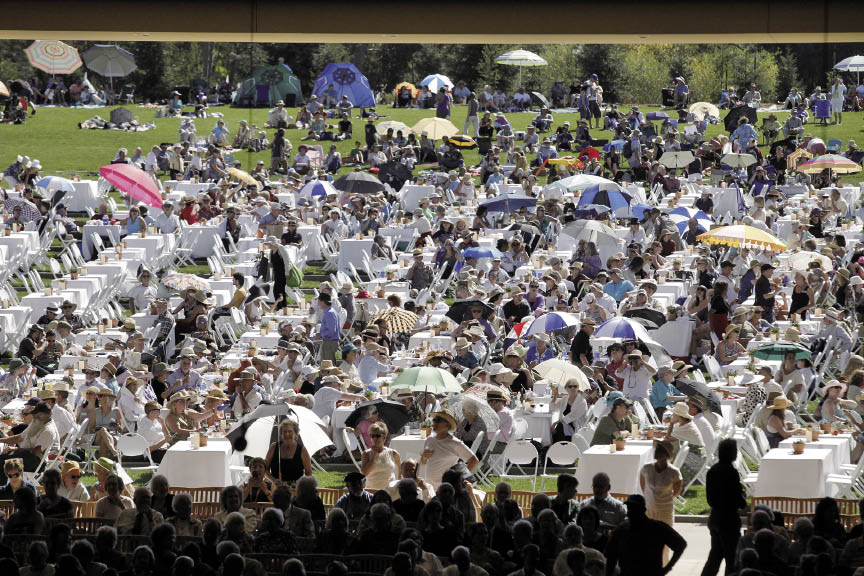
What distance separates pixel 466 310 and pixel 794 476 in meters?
6.16

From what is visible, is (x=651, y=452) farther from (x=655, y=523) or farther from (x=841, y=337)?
(x=841, y=337)

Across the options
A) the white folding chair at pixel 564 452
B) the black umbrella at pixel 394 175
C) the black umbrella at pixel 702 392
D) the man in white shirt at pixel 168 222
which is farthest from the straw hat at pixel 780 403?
the black umbrella at pixel 394 175

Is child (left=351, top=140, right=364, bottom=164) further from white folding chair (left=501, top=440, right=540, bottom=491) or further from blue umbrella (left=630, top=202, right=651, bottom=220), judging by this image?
white folding chair (left=501, top=440, right=540, bottom=491)

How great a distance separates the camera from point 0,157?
3916 cm

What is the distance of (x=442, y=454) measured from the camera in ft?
36.5

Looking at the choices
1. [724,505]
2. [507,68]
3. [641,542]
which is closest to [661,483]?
[724,505]

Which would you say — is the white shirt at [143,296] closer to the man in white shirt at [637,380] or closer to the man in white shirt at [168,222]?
the man in white shirt at [168,222]

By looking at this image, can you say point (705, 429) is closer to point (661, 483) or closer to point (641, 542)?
point (661, 483)

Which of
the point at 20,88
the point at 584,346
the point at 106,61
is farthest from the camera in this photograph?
the point at 20,88

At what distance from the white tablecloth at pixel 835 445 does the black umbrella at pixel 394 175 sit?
54.4 feet

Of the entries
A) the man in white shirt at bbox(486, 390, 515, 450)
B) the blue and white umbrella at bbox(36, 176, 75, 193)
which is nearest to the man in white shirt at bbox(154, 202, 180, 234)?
the blue and white umbrella at bbox(36, 176, 75, 193)

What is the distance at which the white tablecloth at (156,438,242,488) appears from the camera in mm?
12305

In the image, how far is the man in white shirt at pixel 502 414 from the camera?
13141mm

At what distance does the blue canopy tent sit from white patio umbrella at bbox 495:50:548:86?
4.64 meters
